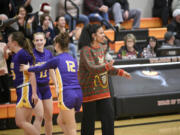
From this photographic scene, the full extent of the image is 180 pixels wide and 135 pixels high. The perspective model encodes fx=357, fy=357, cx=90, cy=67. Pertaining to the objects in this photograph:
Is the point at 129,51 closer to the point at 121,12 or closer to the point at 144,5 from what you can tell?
the point at 121,12

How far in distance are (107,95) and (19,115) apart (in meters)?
1.16

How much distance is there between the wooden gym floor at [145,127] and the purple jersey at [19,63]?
5.40 feet

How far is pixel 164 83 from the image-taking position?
23.4 ft

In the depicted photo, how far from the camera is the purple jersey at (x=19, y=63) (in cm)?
457

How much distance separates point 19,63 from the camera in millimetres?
4586

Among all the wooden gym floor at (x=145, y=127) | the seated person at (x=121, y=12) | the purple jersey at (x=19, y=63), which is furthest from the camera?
the seated person at (x=121, y=12)

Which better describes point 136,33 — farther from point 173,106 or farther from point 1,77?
point 1,77

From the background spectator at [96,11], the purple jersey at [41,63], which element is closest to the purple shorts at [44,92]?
the purple jersey at [41,63]

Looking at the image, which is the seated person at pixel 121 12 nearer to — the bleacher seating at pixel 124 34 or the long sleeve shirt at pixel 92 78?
the bleacher seating at pixel 124 34

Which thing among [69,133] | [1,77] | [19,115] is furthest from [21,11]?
[69,133]

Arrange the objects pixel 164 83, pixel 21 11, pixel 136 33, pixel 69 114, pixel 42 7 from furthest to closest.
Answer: pixel 136 33 → pixel 42 7 → pixel 21 11 → pixel 164 83 → pixel 69 114

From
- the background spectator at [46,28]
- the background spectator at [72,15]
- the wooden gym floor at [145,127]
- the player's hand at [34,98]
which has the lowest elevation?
the wooden gym floor at [145,127]

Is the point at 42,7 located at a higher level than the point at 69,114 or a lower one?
higher

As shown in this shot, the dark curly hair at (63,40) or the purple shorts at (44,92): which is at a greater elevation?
the dark curly hair at (63,40)
